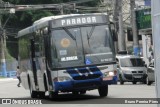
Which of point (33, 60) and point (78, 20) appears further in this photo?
point (33, 60)

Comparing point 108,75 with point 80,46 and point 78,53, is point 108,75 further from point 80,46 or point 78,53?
point 80,46

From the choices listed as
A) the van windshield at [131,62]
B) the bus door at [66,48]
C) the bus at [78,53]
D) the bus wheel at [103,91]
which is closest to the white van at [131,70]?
the van windshield at [131,62]

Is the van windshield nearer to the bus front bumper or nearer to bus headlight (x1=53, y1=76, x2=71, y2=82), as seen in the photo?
the bus front bumper

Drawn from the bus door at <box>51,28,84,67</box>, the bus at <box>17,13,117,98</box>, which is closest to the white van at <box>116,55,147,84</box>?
the bus at <box>17,13,117,98</box>

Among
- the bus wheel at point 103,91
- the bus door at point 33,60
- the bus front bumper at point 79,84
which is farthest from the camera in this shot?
the bus door at point 33,60

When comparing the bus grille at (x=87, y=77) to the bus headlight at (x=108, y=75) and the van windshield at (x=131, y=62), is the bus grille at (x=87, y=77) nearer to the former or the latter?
the bus headlight at (x=108, y=75)

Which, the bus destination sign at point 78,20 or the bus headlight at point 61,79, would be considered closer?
the bus headlight at point 61,79

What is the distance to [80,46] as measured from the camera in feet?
63.5

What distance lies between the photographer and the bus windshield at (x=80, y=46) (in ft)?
63.0

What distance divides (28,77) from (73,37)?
5.94 meters

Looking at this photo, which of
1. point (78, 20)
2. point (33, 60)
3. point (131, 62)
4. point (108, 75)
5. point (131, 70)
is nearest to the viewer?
point (108, 75)

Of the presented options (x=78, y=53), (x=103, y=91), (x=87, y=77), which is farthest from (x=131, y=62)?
(x=78, y=53)

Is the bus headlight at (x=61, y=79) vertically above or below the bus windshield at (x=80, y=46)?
below

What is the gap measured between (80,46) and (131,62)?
16.1 metres
